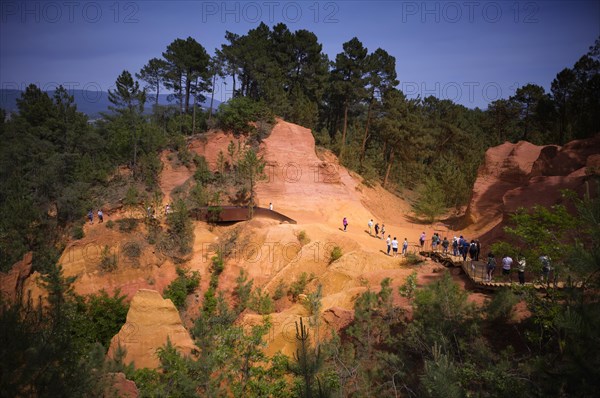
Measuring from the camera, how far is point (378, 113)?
45.6 metres

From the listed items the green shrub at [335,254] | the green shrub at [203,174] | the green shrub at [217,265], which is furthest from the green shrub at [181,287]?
the green shrub at [203,174]

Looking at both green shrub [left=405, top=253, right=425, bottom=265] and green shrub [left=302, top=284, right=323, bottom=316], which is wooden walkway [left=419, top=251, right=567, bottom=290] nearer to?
green shrub [left=405, top=253, right=425, bottom=265]

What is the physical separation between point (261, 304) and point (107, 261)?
1084cm

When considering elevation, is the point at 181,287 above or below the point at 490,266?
below

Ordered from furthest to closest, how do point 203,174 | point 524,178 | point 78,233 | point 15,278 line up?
1. point 203,174
2. point 524,178
3. point 78,233
4. point 15,278

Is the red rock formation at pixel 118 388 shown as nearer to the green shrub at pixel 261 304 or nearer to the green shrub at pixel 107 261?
the green shrub at pixel 261 304

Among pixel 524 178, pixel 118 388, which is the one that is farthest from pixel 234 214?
pixel 524 178

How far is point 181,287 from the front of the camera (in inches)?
880

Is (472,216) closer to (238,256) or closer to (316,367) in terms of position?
(238,256)

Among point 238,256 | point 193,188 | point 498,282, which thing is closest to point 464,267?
point 498,282

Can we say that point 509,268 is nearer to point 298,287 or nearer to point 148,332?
point 298,287

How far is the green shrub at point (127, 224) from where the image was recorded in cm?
2636

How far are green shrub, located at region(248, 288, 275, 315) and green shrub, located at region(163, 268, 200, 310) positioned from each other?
175 inches

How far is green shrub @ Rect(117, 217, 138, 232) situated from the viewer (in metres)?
26.4
